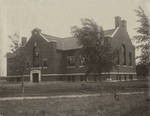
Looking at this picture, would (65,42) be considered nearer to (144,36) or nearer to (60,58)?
(60,58)

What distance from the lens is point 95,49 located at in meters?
24.6

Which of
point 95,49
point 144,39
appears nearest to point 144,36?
point 144,39

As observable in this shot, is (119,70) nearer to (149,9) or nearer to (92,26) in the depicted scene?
(92,26)

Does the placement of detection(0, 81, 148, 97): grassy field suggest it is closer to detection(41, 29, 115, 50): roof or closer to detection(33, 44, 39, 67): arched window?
detection(41, 29, 115, 50): roof

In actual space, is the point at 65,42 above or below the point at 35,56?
above

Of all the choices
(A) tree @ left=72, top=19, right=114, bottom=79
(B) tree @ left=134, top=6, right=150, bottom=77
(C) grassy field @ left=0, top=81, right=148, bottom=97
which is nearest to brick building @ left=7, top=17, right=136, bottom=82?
(C) grassy field @ left=0, top=81, right=148, bottom=97

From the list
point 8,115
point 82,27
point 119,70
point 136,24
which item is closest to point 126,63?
point 119,70

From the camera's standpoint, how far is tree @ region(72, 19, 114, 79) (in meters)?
24.5

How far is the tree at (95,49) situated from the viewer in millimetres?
24547

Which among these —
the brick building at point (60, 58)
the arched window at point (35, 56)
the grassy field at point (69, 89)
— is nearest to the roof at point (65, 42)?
the brick building at point (60, 58)

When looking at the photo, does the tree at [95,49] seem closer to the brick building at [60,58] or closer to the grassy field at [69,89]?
the grassy field at [69,89]

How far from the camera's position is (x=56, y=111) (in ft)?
44.1

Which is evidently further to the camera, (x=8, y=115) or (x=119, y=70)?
(x=119, y=70)

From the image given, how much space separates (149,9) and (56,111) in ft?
20.0
